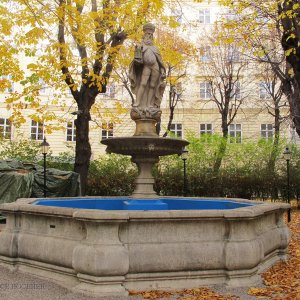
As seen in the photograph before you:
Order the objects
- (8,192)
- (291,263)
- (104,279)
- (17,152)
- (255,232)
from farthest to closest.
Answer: (17,152) → (8,192) → (291,263) → (255,232) → (104,279)

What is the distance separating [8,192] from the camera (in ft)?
54.1

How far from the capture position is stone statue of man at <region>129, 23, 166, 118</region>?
964 cm

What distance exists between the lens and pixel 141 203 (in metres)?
9.41

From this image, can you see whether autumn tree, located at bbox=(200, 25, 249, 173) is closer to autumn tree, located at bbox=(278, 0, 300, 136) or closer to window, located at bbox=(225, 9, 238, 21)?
window, located at bbox=(225, 9, 238, 21)

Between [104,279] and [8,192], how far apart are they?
11367 millimetres

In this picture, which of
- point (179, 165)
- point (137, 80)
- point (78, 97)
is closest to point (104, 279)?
point (137, 80)

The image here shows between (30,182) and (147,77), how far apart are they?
9.36m

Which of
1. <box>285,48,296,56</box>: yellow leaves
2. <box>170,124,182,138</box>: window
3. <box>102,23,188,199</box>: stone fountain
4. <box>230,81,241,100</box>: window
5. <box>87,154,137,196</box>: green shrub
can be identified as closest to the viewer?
<box>102,23,188,199</box>: stone fountain

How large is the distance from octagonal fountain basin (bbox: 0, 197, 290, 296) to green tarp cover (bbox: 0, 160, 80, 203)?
31.8 ft

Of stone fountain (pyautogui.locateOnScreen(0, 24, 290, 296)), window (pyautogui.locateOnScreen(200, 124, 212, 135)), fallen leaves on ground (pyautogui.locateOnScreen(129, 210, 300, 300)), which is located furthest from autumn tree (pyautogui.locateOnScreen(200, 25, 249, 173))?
stone fountain (pyautogui.locateOnScreen(0, 24, 290, 296))

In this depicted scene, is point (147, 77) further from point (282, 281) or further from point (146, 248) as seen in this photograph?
point (282, 281)

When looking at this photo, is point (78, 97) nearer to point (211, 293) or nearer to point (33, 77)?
point (33, 77)

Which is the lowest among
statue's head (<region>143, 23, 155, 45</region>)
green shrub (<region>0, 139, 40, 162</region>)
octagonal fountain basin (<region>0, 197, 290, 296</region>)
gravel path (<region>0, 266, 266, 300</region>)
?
gravel path (<region>0, 266, 266, 300</region>)

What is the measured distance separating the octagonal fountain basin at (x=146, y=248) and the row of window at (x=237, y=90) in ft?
87.6
